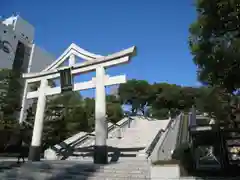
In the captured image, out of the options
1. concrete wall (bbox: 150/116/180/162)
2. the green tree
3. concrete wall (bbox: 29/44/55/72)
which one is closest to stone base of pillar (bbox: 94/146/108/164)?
concrete wall (bbox: 150/116/180/162)

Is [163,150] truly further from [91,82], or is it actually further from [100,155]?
[91,82]

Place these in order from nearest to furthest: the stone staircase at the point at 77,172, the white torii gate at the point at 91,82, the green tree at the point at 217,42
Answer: the green tree at the point at 217,42
the stone staircase at the point at 77,172
the white torii gate at the point at 91,82

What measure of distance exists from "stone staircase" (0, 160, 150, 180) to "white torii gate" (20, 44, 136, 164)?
156 cm

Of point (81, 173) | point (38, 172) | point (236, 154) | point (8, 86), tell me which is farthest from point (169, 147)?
point (8, 86)

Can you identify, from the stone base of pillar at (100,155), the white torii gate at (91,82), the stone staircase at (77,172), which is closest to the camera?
the stone staircase at (77,172)

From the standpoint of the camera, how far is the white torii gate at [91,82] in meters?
11.4

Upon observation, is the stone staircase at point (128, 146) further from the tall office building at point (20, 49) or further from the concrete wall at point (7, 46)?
the concrete wall at point (7, 46)

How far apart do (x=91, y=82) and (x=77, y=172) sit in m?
5.25

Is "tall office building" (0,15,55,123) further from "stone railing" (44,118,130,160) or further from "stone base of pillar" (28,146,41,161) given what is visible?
"stone base of pillar" (28,146,41,161)

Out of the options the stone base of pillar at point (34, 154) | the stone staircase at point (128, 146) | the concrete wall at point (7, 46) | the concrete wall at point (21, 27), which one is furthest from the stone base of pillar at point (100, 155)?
the concrete wall at point (21, 27)

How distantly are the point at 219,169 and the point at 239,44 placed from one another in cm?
417

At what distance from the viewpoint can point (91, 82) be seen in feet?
41.9

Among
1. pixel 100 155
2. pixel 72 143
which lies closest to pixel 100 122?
pixel 100 155

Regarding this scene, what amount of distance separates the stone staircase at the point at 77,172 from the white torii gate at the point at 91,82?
1.56 m
